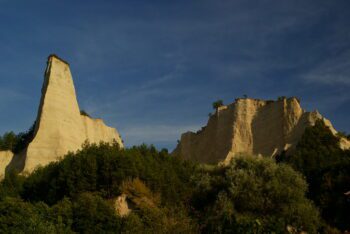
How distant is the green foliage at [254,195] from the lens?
32.5 m

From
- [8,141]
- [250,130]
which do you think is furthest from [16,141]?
[250,130]

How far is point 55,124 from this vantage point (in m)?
50.0

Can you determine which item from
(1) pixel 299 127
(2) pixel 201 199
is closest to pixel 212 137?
(1) pixel 299 127

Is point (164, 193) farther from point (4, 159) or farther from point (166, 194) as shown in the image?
point (4, 159)

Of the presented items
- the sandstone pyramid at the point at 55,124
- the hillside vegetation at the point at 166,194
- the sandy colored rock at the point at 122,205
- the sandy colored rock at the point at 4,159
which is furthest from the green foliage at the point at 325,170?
the sandy colored rock at the point at 4,159

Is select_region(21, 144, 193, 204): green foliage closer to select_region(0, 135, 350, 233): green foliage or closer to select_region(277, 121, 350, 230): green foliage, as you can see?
select_region(0, 135, 350, 233): green foliage

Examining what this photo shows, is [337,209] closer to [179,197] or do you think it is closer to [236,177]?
[236,177]

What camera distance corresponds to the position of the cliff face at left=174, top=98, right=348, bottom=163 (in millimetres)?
55875

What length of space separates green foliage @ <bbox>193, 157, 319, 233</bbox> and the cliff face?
16904 millimetres

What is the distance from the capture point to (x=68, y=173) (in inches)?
1395

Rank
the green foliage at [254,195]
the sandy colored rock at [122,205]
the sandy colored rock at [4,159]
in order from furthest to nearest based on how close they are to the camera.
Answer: the sandy colored rock at [4,159], the green foliage at [254,195], the sandy colored rock at [122,205]

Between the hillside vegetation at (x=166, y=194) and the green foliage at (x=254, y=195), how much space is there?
0.18 feet

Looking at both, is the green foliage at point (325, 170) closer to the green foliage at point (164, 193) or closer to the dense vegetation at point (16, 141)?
the green foliage at point (164, 193)

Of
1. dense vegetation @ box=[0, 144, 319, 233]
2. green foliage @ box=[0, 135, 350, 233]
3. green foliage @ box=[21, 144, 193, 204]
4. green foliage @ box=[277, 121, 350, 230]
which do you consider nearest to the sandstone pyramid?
green foliage @ box=[0, 135, 350, 233]
